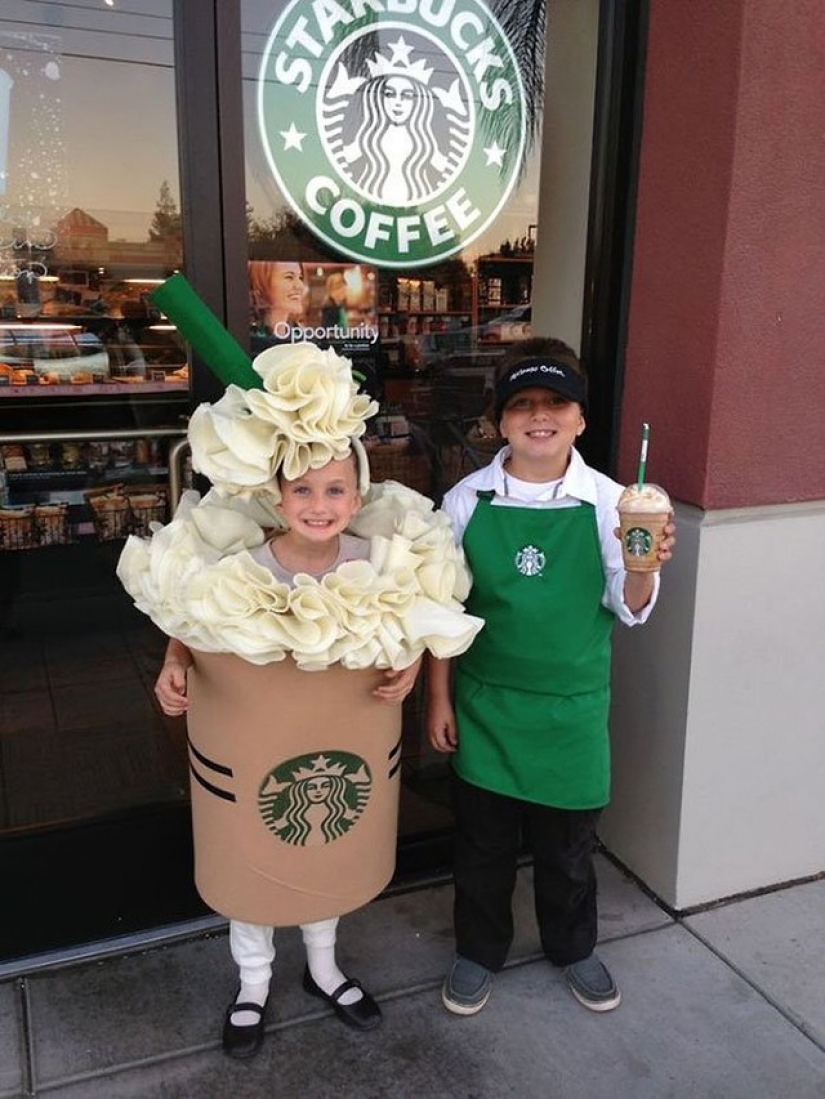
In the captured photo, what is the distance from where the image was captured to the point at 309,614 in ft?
6.00

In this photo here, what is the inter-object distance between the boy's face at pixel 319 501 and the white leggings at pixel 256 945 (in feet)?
3.13

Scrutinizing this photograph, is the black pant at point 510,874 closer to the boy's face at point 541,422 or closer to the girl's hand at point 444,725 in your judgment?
the girl's hand at point 444,725

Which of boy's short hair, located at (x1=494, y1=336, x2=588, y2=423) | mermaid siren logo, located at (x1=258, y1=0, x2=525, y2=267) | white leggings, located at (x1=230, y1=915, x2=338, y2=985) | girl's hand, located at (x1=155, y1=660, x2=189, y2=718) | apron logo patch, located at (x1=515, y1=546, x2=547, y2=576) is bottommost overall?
white leggings, located at (x1=230, y1=915, x2=338, y2=985)

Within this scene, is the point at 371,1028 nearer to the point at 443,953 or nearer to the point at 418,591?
the point at 443,953

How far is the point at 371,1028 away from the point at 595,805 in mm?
791

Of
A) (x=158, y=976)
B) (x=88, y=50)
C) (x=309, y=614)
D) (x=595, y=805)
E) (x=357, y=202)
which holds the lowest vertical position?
(x=158, y=976)

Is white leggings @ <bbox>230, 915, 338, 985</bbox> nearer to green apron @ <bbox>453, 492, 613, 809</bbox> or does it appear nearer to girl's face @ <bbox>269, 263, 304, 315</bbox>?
green apron @ <bbox>453, 492, 613, 809</bbox>

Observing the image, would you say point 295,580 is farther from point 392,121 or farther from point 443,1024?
point 392,121

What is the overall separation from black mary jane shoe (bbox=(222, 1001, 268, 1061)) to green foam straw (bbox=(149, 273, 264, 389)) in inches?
59.4

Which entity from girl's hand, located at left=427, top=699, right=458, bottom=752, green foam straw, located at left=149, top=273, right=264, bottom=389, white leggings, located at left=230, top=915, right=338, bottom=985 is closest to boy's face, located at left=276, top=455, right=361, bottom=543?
green foam straw, located at left=149, top=273, right=264, bottom=389

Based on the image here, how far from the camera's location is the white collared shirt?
7.37 feet

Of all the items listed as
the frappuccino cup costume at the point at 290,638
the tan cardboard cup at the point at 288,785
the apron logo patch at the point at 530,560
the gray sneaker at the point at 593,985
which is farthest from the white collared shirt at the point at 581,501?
the gray sneaker at the point at 593,985

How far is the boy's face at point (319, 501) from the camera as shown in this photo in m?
1.89

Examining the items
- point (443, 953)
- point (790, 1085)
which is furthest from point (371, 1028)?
Result: point (790, 1085)
